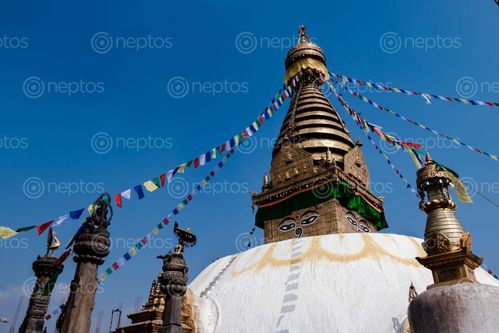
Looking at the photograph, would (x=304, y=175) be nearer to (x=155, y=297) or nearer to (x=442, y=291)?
(x=155, y=297)

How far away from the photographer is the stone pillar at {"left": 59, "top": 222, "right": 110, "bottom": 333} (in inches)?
217

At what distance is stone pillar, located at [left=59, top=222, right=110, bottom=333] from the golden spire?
5.15 m

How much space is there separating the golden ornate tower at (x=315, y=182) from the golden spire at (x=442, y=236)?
37.0 ft

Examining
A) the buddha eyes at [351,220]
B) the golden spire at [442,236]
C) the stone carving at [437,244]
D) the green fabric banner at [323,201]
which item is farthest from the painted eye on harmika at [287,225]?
the stone carving at [437,244]

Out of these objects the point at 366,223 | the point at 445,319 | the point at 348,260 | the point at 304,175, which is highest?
the point at 304,175

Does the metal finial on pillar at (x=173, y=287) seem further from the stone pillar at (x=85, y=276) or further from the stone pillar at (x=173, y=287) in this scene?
the stone pillar at (x=85, y=276)

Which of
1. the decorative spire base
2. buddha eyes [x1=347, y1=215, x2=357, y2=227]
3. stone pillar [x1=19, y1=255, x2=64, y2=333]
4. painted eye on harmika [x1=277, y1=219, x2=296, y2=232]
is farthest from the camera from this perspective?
painted eye on harmika [x1=277, y1=219, x2=296, y2=232]

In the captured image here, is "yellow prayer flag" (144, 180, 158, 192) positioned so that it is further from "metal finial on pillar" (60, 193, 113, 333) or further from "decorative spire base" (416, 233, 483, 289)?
"decorative spire base" (416, 233, 483, 289)

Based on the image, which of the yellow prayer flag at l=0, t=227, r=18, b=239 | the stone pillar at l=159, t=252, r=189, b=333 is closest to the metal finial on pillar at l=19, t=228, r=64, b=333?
the yellow prayer flag at l=0, t=227, r=18, b=239

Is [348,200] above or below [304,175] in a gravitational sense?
below

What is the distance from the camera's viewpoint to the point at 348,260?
11938 millimetres

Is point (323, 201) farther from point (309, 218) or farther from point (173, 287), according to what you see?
point (173, 287)

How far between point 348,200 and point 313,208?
183 centimetres

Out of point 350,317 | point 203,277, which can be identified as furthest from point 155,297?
point 350,317
